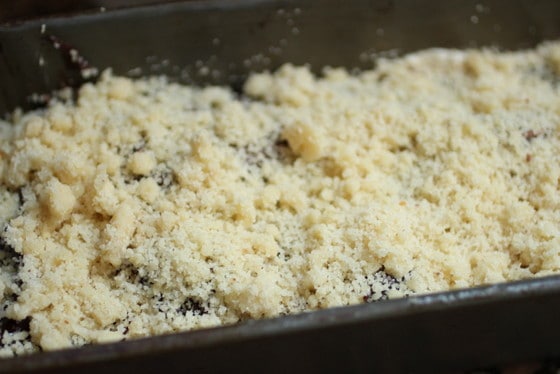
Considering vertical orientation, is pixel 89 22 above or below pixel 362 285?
above

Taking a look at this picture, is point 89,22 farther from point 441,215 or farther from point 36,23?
point 441,215

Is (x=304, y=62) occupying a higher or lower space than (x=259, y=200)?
higher

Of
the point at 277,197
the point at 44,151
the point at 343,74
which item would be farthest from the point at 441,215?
the point at 44,151

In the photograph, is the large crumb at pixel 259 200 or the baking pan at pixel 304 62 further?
the large crumb at pixel 259 200

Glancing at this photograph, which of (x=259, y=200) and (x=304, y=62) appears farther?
(x=304, y=62)
